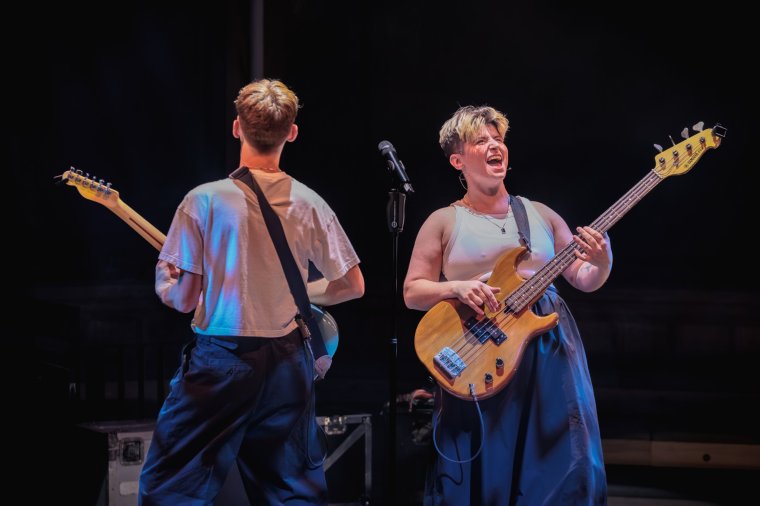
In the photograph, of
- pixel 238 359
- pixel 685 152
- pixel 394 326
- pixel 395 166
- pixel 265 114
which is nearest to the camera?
pixel 238 359

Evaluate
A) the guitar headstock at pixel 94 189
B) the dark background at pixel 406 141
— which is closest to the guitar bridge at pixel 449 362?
the guitar headstock at pixel 94 189

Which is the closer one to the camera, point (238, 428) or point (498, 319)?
point (238, 428)

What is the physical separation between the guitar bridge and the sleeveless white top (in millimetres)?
344

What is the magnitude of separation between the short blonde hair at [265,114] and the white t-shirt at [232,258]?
17 cm

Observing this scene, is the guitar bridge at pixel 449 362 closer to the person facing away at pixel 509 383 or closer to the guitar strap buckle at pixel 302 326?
the person facing away at pixel 509 383

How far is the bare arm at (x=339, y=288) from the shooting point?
297 centimetres

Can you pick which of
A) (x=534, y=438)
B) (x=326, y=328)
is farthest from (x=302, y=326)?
(x=534, y=438)

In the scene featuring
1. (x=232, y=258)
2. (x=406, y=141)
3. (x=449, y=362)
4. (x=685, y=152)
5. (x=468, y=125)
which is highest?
(x=406, y=141)

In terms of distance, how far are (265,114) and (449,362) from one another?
113 cm

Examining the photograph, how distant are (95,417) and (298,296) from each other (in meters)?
2.81

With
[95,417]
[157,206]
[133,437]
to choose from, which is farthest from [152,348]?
[133,437]

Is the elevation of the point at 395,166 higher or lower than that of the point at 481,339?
higher

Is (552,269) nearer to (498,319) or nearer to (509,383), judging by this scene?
(498,319)

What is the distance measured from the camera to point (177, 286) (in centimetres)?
269
